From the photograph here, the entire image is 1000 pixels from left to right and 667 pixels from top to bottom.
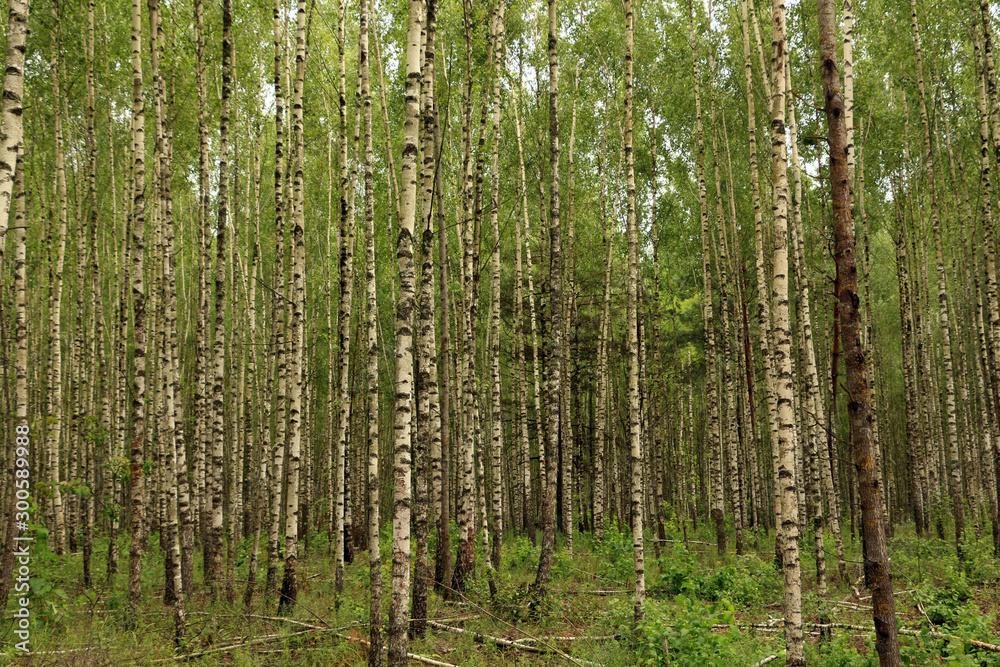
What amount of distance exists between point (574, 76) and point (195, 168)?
10958 millimetres

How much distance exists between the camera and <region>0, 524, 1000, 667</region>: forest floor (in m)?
5.85

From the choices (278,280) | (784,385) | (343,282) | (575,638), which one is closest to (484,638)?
(575,638)

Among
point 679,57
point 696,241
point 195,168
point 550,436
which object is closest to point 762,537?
point 696,241

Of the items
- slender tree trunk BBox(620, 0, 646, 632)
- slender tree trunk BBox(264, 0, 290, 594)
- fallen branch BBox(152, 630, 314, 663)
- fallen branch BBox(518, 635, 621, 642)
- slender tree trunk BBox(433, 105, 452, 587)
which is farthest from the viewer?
slender tree trunk BBox(433, 105, 452, 587)

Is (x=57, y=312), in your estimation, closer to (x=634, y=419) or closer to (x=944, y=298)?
(x=634, y=419)

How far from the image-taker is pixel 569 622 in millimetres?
7281

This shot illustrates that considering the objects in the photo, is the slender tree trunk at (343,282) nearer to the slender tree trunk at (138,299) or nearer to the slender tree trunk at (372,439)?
the slender tree trunk at (372,439)

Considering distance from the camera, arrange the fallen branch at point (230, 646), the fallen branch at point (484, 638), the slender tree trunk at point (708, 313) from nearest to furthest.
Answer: the fallen branch at point (230, 646)
the fallen branch at point (484, 638)
the slender tree trunk at point (708, 313)

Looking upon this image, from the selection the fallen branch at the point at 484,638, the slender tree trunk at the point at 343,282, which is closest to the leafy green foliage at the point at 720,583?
the fallen branch at the point at 484,638

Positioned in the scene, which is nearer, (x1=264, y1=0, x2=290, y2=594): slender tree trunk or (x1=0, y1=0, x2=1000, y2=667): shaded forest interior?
(x1=0, y1=0, x2=1000, y2=667): shaded forest interior

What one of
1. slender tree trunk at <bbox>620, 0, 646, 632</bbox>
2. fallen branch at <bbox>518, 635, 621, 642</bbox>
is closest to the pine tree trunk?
slender tree trunk at <bbox>620, 0, 646, 632</bbox>

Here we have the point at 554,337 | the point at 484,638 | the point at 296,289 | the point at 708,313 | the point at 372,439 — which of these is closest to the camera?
the point at 372,439

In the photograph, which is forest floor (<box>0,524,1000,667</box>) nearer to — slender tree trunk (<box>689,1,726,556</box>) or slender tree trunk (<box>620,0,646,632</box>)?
slender tree trunk (<box>620,0,646,632</box>)

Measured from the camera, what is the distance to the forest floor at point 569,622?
5.85 metres
